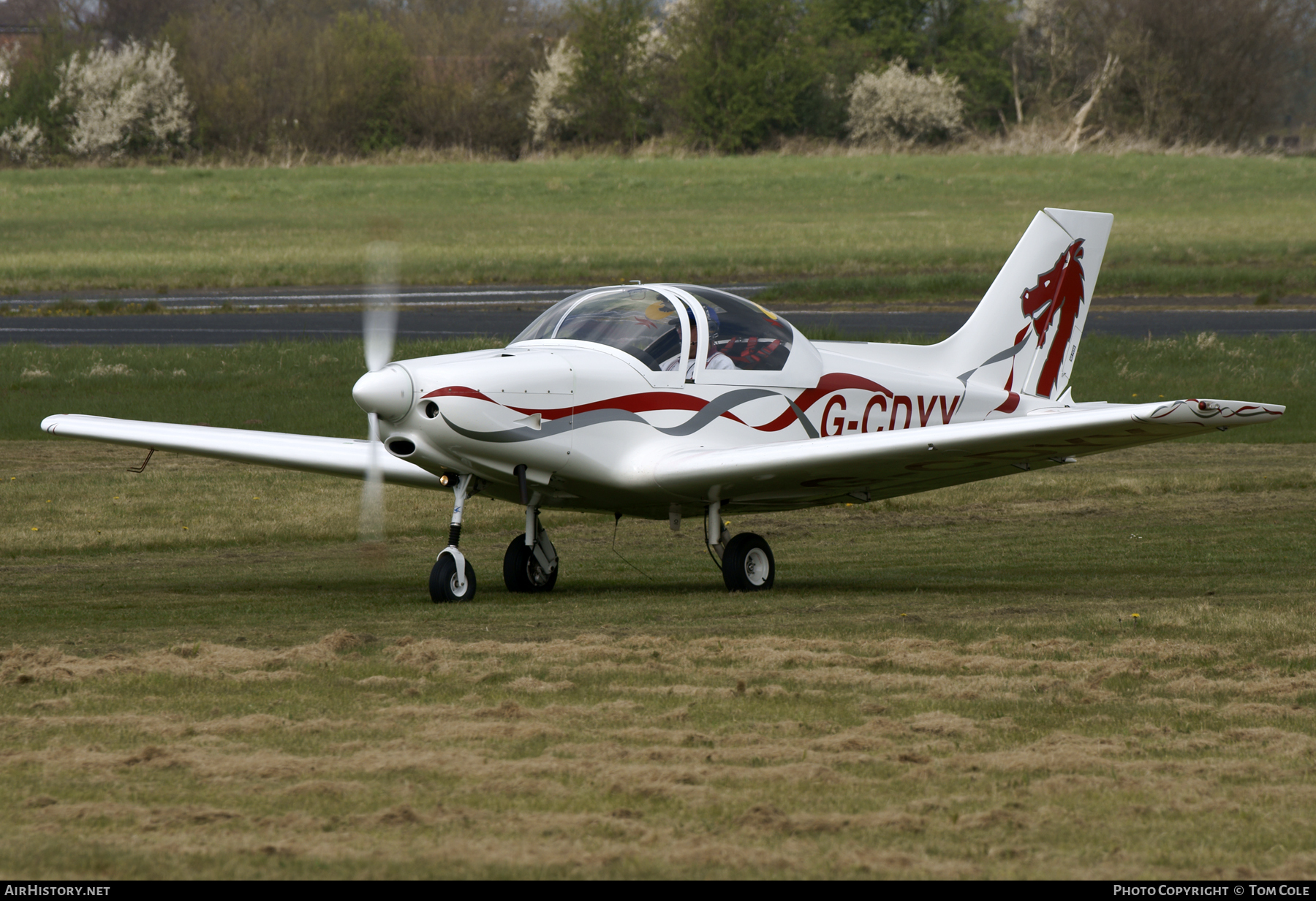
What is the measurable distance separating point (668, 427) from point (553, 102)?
7949cm

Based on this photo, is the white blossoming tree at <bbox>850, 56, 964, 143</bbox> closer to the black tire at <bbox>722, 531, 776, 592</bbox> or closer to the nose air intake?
the black tire at <bbox>722, 531, 776, 592</bbox>

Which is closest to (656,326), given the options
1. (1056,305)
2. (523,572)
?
(523,572)

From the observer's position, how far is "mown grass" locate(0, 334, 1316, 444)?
77.2ft

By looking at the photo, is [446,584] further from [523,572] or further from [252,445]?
[252,445]

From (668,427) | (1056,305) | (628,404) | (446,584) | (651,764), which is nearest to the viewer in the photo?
(651,764)

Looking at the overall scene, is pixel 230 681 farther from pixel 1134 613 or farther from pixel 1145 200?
pixel 1145 200

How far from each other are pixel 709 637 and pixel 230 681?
2892mm

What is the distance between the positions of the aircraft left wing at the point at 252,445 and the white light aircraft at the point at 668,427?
20 mm

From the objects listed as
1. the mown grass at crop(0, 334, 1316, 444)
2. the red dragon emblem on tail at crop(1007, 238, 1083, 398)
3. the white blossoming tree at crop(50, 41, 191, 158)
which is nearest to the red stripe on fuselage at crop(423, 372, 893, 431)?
the red dragon emblem on tail at crop(1007, 238, 1083, 398)

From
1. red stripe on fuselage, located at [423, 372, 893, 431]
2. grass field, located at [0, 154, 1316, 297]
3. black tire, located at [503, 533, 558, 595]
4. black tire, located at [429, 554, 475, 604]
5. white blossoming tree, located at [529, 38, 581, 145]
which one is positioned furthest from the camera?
white blossoming tree, located at [529, 38, 581, 145]

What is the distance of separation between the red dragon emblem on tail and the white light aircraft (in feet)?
4.22

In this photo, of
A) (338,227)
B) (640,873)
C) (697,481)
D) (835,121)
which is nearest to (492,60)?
(835,121)

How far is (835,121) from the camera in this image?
8981 centimetres

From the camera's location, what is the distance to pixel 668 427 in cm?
1208
